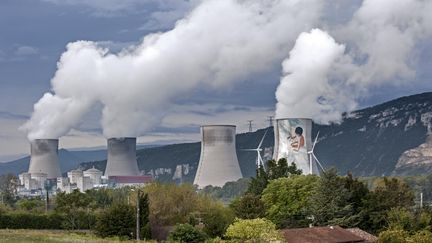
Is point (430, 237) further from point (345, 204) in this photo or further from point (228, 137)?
point (228, 137)

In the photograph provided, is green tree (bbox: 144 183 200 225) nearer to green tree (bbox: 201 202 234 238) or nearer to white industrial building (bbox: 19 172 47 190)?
green tree (bbox: 201 202 234 238)

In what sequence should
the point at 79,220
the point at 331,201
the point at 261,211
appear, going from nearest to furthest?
the point at 261,211, the point at 331,201, the point at 79,220

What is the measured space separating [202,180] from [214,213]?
190ft

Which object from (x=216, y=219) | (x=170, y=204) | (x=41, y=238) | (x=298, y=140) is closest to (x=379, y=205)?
(x=216, y=219)

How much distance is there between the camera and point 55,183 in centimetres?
12888

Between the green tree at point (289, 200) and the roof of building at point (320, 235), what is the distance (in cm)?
710

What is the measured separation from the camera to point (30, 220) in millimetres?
52969

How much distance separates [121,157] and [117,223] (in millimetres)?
82808

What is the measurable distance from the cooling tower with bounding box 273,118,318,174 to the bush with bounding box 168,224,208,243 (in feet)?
170

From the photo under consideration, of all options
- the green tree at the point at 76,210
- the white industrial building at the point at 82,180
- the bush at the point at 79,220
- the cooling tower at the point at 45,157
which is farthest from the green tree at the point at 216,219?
the white industrial building at the point at 82,180

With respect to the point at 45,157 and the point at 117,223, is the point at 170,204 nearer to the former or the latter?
the point at 117,223

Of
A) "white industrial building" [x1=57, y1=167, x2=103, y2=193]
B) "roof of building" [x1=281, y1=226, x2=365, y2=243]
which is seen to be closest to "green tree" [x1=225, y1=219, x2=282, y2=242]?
"roof of building" [x1=281, y1=226, x2=365, y2=243]

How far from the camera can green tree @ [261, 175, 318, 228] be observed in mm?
51250

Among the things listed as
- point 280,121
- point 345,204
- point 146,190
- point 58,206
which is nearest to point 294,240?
point 345,204
